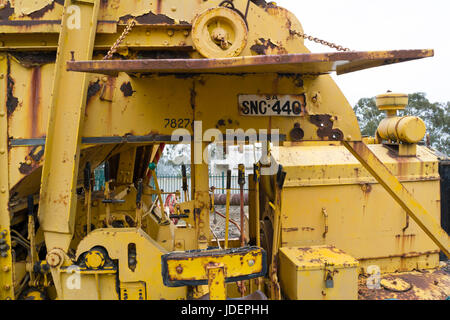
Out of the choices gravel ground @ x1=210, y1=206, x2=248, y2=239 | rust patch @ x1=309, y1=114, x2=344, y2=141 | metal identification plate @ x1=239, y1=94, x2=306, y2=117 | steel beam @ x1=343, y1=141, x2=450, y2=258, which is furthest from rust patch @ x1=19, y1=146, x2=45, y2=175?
gravel ground @ x1=210, y1=206, x2=248, y2=239

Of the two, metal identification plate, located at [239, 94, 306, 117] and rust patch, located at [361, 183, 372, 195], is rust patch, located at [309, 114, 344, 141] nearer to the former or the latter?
metal identification plate, located at [239, 94, 306, 117]

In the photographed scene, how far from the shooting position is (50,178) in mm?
2740

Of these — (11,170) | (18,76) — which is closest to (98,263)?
(11,170)

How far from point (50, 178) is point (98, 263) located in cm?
73

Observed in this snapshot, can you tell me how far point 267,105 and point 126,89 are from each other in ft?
3.70

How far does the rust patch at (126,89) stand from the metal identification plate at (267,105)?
0.87 metres

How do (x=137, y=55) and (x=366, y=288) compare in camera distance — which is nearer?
(x=137, y=55)

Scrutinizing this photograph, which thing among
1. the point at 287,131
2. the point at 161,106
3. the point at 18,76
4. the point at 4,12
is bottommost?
the point at 287,131

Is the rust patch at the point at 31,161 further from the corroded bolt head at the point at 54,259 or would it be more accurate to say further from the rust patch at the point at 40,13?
the rust patch at the point at 40,13

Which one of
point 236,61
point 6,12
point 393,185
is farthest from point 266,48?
point 6,12

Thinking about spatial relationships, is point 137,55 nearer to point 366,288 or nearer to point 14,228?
point 14,228

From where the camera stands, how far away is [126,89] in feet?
9.39

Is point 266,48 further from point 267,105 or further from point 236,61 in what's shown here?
point 236,61

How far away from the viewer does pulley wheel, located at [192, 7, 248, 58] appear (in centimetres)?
269
